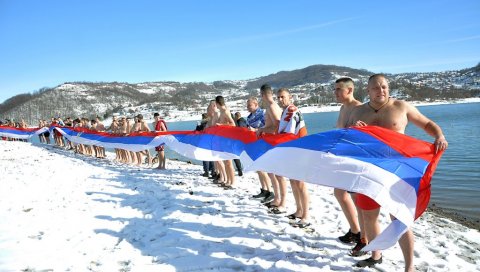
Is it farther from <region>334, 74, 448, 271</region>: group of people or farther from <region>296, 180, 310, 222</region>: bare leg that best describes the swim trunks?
<region>334, 74, 448, 271</region>: group of people

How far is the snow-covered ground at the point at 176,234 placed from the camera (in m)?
4.53

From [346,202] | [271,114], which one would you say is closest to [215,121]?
[271,114]

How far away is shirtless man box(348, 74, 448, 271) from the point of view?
12.6ft

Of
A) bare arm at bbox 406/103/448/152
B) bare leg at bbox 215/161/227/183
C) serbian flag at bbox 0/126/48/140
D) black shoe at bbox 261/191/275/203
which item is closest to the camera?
bare arm at bbox 406/103/448/152

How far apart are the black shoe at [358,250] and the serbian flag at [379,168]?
53.1 inches

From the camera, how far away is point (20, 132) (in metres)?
28.3

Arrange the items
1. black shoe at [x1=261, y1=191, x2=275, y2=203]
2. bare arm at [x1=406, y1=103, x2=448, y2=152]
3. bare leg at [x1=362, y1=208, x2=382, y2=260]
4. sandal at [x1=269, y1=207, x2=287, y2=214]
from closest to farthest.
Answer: bare arm at [x1=406, y1=103, x2=448, y2=152] < bare leg at [x1=362, y1=208, x2=382, y2=260] < sandal at [x1=269, y1=207, x2=287, y2=214] < black shoe at [x1=261, y1=191, x2=275, y2=203]

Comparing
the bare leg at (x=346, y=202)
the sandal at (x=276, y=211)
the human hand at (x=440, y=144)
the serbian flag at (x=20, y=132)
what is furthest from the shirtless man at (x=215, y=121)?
the serbian flag at (x=20, y=132)

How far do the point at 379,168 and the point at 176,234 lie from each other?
337 cm

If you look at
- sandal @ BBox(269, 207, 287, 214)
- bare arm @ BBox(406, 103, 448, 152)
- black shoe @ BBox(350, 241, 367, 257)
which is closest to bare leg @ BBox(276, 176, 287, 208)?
sandal @ BBox(269, 207, 287, 214)

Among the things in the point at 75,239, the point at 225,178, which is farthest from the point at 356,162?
the point at 225,178

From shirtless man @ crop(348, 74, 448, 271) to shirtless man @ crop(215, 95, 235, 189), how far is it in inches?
201

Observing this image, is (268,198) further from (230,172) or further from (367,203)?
(367,203)

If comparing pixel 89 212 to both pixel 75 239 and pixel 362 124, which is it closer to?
pixel 75 239
